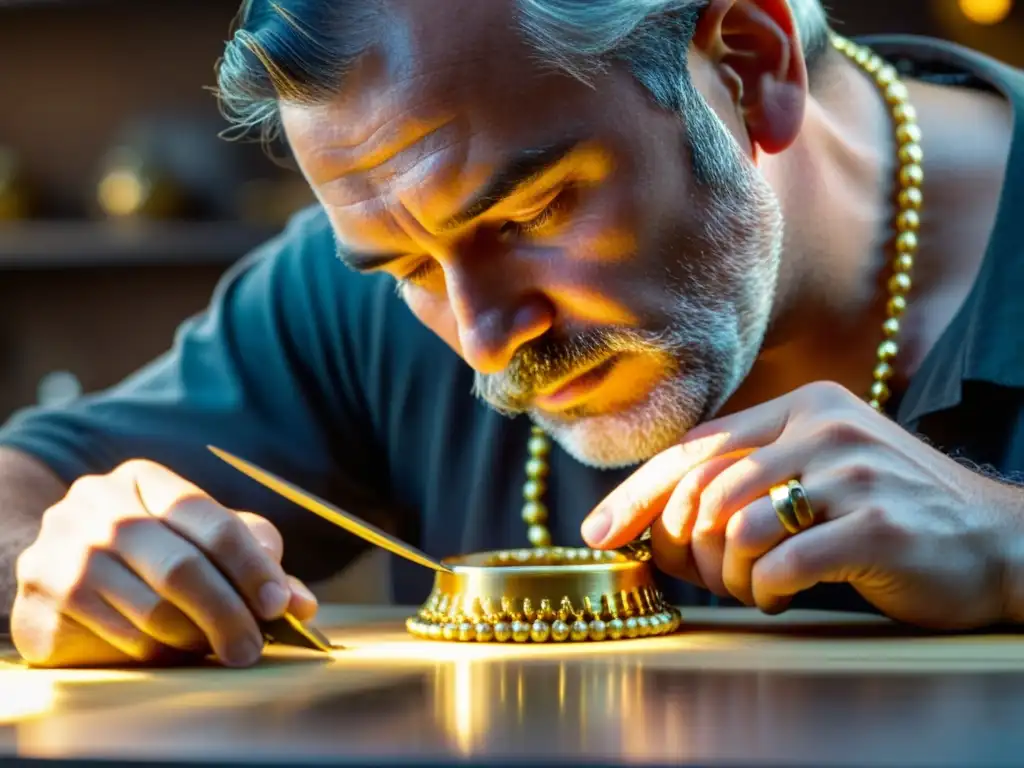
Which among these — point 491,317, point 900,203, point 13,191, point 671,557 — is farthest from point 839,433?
point 13,191

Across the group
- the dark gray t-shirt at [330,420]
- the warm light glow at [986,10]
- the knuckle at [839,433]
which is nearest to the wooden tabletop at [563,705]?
the knuckle at [839,433]

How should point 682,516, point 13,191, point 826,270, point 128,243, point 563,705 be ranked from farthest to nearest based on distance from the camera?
point 13,191, point 128,243, point 826,270, point 682,516, point 563,705

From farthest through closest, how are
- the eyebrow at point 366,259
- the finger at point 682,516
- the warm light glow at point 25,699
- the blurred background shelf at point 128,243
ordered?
1. the blurred background shelf at point 128,243
2. the eyebrow at point 366,259
3. the finger at point 682,516
4. the warm light glow at point 25,699

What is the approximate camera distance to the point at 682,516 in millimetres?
845

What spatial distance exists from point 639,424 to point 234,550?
35 centimetres

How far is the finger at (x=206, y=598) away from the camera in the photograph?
736 mm

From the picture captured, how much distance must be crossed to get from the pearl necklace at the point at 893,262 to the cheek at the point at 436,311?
0.65 ft

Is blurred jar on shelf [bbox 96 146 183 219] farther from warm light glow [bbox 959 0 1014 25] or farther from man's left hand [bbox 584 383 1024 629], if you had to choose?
man's left hand [bbox 584 383 1024 629]

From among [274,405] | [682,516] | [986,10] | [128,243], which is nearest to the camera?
[682,516]

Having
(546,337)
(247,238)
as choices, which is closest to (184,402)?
(546,337)

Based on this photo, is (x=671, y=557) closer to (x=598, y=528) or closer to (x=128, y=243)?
(x=598, y=528)

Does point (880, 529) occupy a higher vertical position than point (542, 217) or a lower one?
lower

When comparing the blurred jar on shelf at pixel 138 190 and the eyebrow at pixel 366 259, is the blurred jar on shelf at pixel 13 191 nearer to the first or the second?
the blurred jar on shelf at pixel 138 190

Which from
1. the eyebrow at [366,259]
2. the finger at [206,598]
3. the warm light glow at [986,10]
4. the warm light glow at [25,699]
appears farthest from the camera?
the warm light glow at [986,10]
